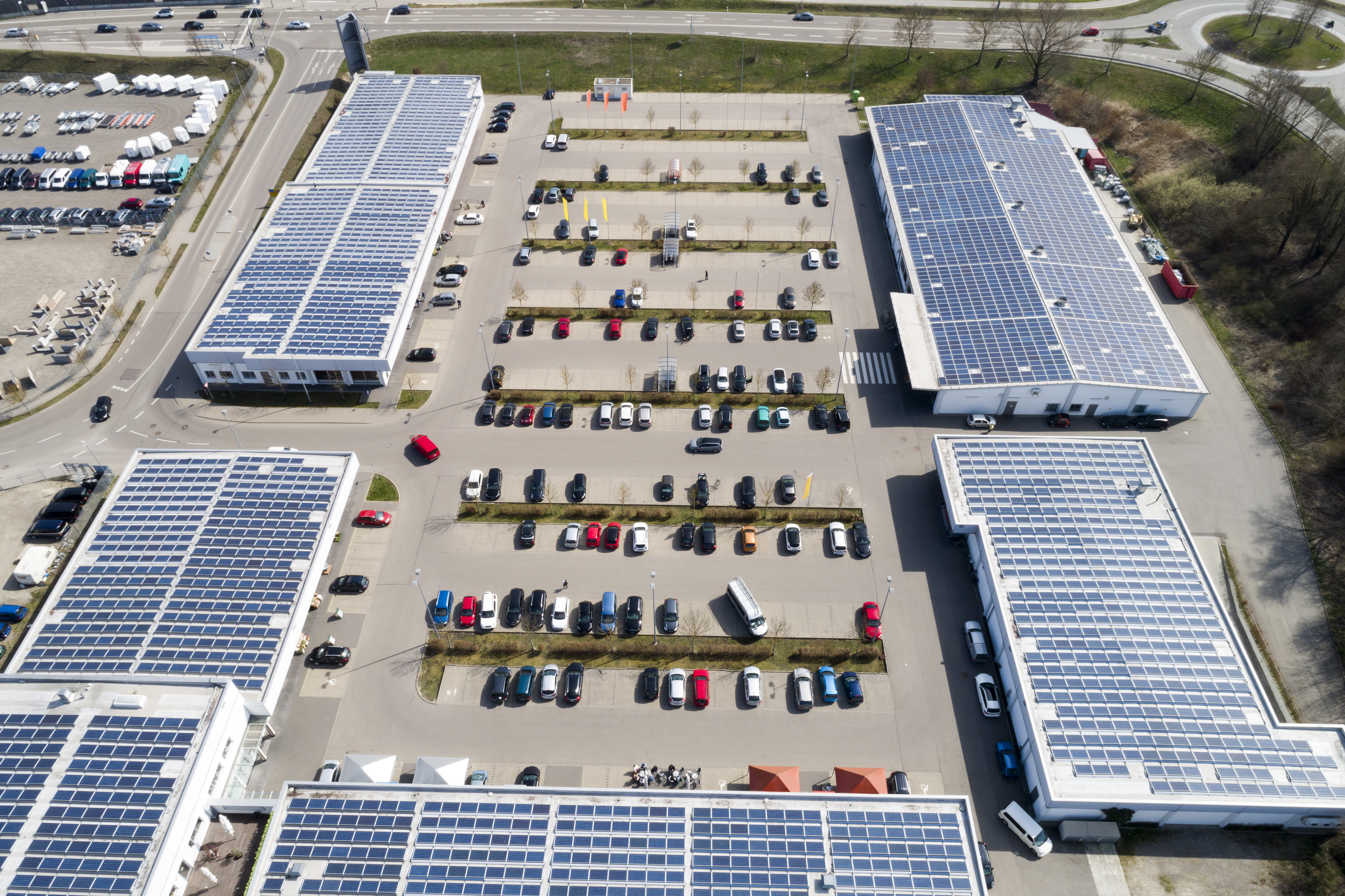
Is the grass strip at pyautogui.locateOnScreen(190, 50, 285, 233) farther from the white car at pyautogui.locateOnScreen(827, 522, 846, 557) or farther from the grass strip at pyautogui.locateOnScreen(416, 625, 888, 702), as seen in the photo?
the white car at pyautogui.locateOnScreen(827, 522, 846, 557)

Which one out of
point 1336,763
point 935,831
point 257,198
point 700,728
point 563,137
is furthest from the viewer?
point 563,137

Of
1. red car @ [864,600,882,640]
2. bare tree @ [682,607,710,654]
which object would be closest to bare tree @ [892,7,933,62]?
red car @ [864,600,882,640]

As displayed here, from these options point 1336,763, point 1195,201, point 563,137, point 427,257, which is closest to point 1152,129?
point 1195,201

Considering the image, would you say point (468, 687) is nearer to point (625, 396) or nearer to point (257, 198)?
point (625, 396)

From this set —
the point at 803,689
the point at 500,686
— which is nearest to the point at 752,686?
the point at 803,689

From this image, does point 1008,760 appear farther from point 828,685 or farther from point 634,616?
point 634,616

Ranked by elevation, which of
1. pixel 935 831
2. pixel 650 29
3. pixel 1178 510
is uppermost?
pixel 650 29
